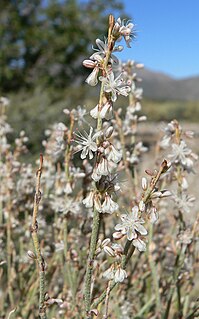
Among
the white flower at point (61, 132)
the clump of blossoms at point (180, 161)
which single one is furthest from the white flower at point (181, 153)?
the white flower at point (61, 132)

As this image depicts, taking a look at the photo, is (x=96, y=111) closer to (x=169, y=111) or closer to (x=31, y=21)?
(x=31, y=21)

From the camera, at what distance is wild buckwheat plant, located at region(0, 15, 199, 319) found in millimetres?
761

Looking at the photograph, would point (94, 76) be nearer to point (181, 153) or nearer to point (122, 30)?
point (122, 30)

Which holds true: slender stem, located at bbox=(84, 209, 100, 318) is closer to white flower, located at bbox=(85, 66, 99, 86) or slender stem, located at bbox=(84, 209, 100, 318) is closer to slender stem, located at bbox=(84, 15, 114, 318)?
slender stem, located at bbox=(84, 15, 114, 318)

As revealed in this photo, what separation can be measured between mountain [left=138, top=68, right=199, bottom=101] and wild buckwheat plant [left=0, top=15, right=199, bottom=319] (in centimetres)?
3798

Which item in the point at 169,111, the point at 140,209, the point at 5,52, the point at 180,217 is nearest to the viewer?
the point at 140,209

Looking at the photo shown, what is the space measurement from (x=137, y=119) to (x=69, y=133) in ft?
1.30

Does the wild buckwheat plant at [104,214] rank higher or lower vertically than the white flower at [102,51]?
lower

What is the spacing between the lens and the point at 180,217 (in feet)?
4.13

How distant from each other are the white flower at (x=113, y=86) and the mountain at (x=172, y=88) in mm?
38698

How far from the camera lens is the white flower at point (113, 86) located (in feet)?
2.46

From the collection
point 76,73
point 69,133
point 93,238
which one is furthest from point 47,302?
point 76,73

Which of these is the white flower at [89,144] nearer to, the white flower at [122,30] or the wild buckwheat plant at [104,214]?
the wild buckwheat plant at [104,214]

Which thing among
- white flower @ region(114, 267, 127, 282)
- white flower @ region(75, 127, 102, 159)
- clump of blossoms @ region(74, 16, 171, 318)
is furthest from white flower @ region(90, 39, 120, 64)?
white flower @ region(114, 267, 127, 282)
